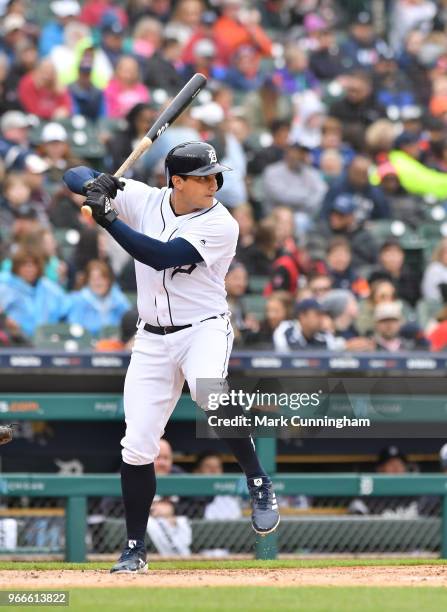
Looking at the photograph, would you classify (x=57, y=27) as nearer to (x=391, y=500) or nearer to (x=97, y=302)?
(x=97, y=302)

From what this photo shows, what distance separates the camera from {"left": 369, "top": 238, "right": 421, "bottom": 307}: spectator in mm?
10531

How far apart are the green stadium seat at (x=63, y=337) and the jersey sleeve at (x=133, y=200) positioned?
2.58 m

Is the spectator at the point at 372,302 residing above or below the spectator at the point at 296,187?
below

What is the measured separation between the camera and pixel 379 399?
8031 mm

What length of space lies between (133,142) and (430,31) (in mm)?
4816

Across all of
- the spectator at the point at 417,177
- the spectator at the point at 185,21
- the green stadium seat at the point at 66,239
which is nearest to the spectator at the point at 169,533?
the green stadium seat at the point at 66,239

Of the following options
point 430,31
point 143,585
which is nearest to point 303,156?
point 430,31

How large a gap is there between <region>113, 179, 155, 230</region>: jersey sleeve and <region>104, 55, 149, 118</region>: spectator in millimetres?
5811

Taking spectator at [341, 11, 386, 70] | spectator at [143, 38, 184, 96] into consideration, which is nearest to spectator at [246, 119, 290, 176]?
spectator at [143, 38, 184, 96]

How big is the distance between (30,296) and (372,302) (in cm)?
226

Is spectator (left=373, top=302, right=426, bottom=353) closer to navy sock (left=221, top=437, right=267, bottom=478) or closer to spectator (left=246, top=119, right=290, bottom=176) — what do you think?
spectator (left=246, top=119, right=290, bottom=176)

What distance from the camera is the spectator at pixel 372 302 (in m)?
9.58

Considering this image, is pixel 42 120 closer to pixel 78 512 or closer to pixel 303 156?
pixel 303 156

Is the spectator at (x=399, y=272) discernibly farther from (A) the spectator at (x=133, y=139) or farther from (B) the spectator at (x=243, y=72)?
(B) the spectator at (x=243, y=72)
